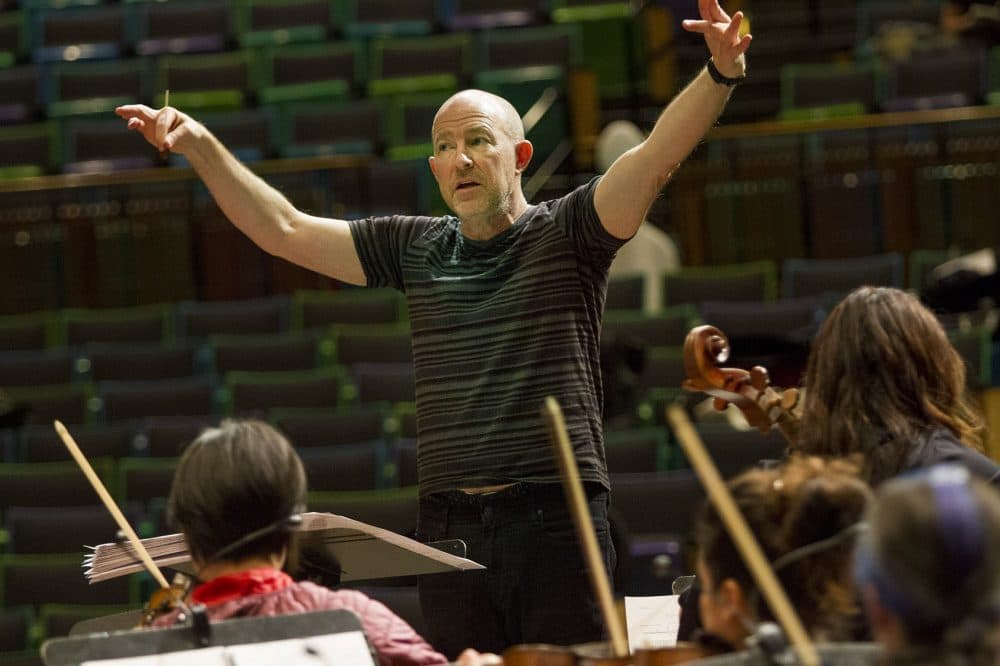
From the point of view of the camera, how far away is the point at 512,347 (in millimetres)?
2992

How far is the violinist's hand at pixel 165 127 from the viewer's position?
9.93ft

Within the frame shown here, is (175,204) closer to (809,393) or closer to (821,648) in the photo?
(809,393)

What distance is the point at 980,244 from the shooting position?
856 centimetres

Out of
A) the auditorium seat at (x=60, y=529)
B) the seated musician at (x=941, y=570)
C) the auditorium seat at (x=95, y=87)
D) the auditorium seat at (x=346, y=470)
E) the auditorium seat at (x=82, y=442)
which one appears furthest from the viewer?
the auditorium seat at (x=95, y=87)

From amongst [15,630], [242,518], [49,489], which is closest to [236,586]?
[242,518]

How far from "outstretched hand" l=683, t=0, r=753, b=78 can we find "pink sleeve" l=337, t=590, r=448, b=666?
1216mm

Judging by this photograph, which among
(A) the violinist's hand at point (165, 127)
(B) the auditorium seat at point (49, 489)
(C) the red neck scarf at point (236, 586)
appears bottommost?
(B) the auditorium seat at point (49, 489)

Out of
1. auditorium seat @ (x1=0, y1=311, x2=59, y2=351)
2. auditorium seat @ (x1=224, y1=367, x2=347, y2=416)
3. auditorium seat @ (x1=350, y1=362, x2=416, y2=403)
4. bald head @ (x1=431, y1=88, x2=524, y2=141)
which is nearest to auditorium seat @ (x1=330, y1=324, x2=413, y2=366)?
auditorium seat @ (x1=350, y1=362, x2=416, y2=403)

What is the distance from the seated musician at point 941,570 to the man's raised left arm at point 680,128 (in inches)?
59.1

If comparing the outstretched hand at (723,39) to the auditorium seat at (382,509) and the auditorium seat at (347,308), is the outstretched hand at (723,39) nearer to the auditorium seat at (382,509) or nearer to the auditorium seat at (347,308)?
the auditorium seat at (382,509)

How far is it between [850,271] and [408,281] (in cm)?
479

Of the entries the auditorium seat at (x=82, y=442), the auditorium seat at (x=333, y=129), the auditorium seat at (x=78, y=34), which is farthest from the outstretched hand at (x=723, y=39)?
the auditorium seat at (x=78, y=34)

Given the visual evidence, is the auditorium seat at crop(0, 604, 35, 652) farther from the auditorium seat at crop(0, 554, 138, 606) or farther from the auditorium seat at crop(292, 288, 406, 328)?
the auditorium seat at crop(292, 288, 406, 328)

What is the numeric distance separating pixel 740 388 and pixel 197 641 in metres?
1.24
